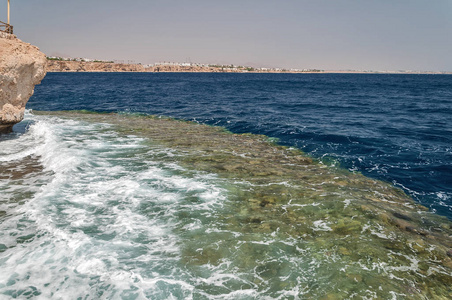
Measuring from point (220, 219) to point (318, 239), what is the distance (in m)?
2.91

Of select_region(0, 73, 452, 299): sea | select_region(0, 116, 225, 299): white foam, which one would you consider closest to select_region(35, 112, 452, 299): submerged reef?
select_region(0, 73, 452, 299): sea

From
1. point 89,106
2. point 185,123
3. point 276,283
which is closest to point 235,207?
point 276,283

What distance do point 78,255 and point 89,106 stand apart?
3228 centimetres

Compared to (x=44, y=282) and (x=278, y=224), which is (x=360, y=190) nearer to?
(x=278, y=224)

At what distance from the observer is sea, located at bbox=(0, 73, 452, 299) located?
5.93 m

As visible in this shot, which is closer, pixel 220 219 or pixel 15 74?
pixel 220 219

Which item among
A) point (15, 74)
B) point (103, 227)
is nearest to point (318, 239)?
point (103, 227)

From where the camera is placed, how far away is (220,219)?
8547 millimetres

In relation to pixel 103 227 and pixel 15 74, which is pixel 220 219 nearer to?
pixel 103 227

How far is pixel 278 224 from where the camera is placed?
8.30 meters

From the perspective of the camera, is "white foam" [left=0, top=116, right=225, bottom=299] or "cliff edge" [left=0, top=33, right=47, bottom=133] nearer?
"white foam" [left=0, top=116, right=225, bottom=299]

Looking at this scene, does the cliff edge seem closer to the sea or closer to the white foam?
the sea

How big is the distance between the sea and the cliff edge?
70.6 inches

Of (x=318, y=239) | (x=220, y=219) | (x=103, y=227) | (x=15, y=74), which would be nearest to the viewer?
(x=318, y=239)
